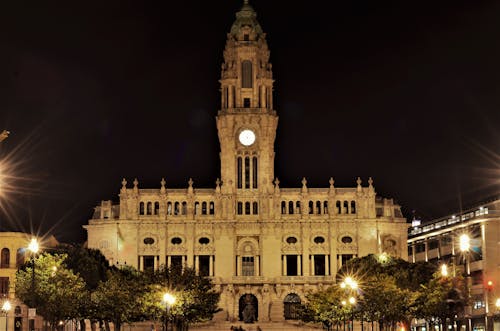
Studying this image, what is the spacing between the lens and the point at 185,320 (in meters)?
124

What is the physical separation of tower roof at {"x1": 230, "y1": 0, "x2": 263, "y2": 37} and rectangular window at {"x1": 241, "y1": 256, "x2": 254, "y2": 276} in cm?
4260

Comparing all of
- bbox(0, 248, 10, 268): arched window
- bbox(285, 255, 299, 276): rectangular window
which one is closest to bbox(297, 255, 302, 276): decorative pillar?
bbox(285, 255, 299, 276): rectangular window

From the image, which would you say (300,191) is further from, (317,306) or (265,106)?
(317,306)

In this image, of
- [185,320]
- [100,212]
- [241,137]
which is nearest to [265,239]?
[241,137]

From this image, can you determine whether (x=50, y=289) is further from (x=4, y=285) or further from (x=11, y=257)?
(x=11, y=257)

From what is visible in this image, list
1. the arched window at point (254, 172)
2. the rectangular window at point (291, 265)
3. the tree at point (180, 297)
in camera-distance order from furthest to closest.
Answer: the arched window at point (254, 172), the rectangular window at point (291, 265), the tree at point (180, 297)

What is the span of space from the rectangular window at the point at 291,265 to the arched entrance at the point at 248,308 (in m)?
8.36

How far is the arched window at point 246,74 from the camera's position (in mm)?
179250

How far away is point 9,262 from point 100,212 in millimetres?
47629

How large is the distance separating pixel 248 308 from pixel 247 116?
120ft

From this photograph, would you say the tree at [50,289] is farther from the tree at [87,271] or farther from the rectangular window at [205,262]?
the rectangular window at [205,262]

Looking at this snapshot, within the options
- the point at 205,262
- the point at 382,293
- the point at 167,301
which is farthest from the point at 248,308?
the point at 167,301

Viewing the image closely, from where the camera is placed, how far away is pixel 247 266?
173 metres

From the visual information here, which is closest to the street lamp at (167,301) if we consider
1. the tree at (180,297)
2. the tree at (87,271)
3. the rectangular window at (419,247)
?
the tree at (180,297)
